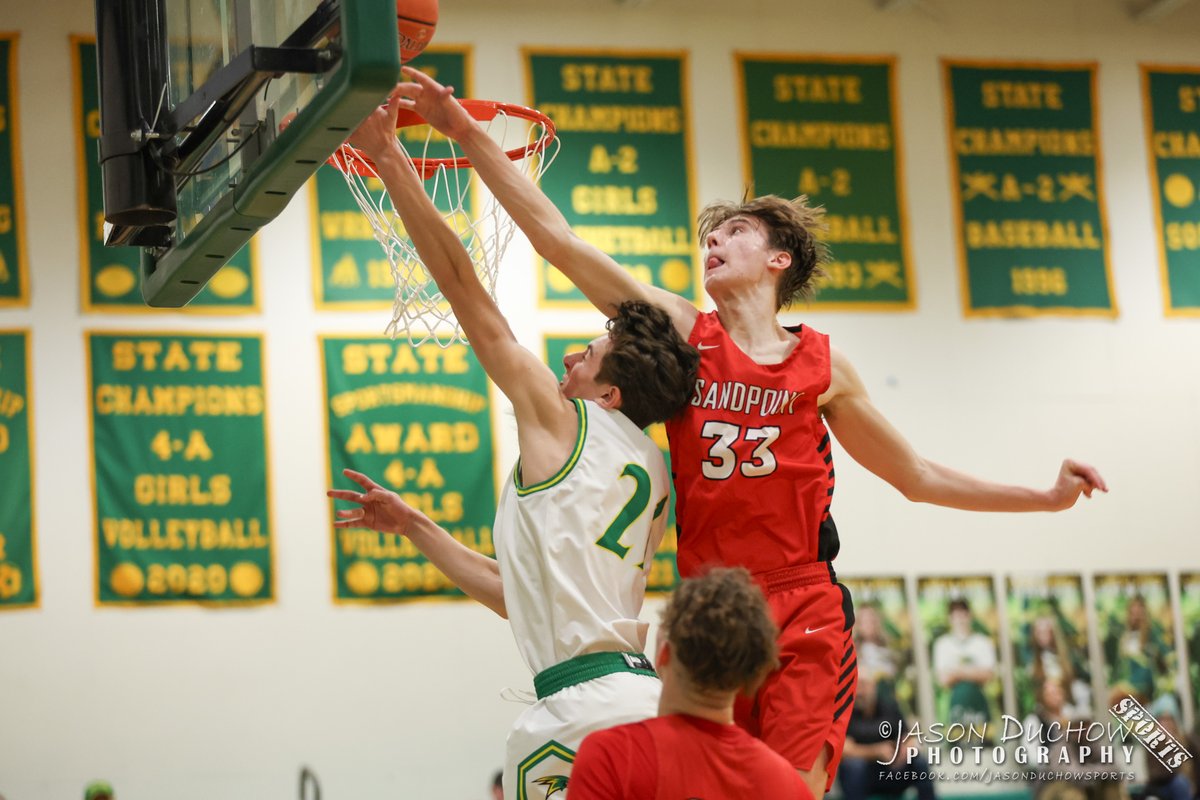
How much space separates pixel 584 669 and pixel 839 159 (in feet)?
25.5

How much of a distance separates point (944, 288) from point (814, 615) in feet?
22.9

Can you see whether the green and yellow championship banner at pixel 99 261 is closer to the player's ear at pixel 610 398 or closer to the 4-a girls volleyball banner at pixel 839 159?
the 4-a girls volleyball banner at pixel 839 159

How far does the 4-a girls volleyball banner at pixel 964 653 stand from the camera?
9.95 meters

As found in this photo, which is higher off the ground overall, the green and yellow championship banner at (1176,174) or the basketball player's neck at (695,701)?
the green and yellow championship banner at (1176,174)

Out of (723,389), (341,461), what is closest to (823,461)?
(723,389)

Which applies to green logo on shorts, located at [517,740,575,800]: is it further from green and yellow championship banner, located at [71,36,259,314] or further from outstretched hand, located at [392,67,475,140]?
green and yellow championship banner, located at [71,36,259,314]

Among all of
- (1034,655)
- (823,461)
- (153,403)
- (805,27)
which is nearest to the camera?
(823,461)

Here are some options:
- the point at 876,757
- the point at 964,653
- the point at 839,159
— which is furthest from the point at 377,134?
the point at 964,653

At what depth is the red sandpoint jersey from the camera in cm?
416

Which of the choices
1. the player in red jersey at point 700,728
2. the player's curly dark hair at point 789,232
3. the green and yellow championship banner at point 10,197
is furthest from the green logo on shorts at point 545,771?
the green and yellow championship banner at point 10,197

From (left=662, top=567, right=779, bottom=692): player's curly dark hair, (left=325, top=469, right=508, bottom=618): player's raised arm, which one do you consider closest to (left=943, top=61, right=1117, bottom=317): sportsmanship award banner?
(left=325, top=469, right=508, bottom=618): player's raised arm

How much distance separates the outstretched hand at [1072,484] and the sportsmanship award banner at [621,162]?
5532 millimetres

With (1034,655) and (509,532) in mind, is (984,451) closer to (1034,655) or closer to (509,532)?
(1034,655)

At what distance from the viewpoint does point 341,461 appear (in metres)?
9.44
